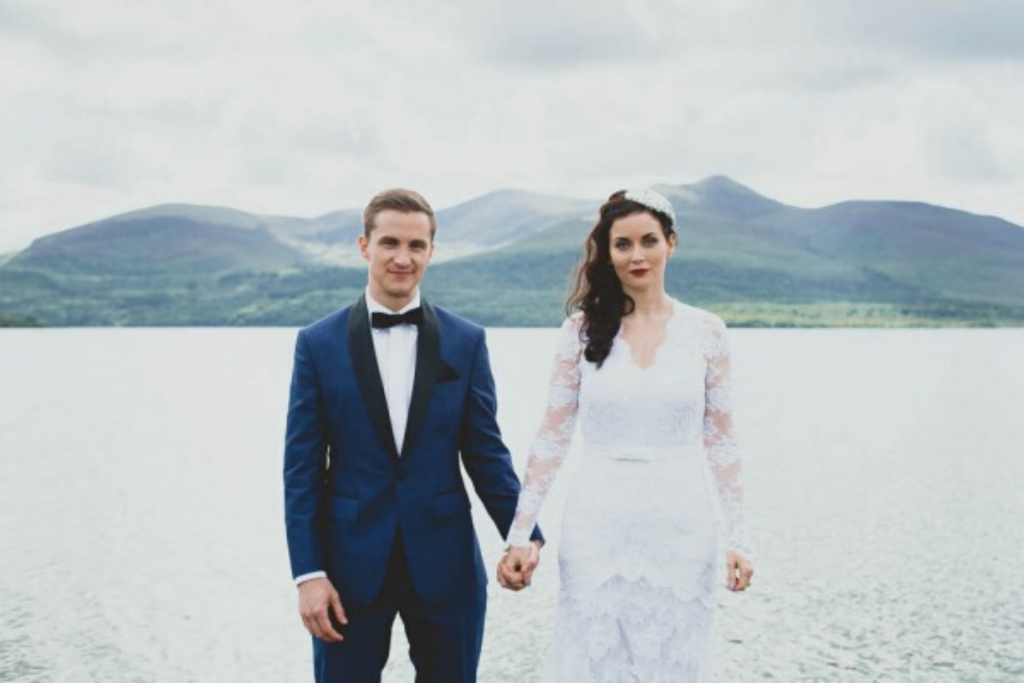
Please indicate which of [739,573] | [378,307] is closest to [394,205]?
[378,307]

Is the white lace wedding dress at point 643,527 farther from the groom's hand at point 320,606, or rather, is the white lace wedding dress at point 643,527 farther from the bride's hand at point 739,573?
the groom's hand at point 320,606

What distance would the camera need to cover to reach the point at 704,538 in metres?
4.73

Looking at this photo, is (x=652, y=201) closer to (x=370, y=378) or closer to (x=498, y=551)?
(x=370, y=378)

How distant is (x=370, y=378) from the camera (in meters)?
4.51

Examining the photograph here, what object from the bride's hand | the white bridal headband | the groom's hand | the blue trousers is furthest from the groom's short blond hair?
the bride's hand

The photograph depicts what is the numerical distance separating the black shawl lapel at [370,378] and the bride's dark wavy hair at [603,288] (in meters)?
0.87

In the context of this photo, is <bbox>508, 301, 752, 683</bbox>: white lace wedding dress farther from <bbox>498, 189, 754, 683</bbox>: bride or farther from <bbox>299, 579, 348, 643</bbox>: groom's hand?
<bbox>299, 579, 348, 643</bbox>: groom's hand

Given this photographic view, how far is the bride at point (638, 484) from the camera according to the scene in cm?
472

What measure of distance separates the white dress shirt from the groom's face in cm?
8

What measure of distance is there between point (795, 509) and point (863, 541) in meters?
2.41

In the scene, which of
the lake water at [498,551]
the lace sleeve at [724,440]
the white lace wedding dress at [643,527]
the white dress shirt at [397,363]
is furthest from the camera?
the lake water at [498,551]

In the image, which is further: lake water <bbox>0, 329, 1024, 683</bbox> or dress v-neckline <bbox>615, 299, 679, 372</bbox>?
lake water <bbox>0, 329, 1024, 683</bbox>

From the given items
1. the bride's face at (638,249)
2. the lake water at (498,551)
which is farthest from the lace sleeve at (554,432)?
the lake water at (498,551)

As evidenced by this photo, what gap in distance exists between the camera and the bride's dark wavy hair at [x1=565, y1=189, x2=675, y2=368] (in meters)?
4.81
